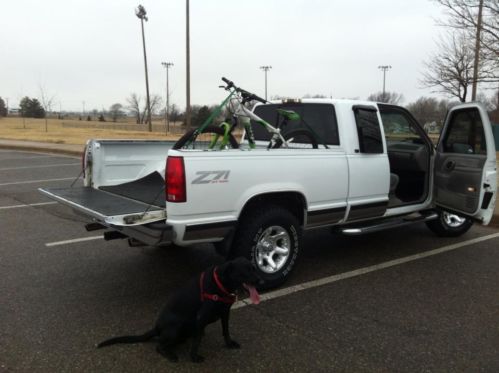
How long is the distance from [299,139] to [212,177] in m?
2.01

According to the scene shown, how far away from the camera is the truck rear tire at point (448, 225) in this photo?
6.07 m

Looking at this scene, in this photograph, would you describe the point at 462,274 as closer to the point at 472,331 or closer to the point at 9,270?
the point at 472,331

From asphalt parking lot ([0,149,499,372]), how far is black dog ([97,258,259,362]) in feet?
0.48

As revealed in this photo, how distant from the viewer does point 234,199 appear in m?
3.79

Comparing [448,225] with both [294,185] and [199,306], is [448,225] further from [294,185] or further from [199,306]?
[199,306]

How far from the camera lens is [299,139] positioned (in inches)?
210

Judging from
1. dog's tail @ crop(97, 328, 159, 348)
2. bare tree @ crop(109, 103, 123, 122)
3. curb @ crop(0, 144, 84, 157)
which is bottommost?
dog's tail @ crop(97, 328, 159, 348)

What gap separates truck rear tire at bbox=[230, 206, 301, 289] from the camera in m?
3.96

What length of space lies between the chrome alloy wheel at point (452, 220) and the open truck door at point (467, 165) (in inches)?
21.2

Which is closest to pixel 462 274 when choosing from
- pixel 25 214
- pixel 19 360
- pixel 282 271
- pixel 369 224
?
pixel 369 224

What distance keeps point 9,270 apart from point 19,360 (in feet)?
6.41

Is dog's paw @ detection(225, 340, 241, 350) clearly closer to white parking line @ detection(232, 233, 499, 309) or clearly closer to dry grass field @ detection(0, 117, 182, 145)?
white parking line @ detection(232, 233, 499, 309)

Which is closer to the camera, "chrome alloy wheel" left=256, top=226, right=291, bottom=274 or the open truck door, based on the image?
"chrome alloy wheel" left=256, top=226, right=291, bottom=274

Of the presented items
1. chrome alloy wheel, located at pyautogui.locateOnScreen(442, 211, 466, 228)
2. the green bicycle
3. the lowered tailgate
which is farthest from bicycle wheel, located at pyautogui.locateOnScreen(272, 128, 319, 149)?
chrome alloy wheel, located at pyautogui.locateOnScreen(442, 211, 466, 228)
